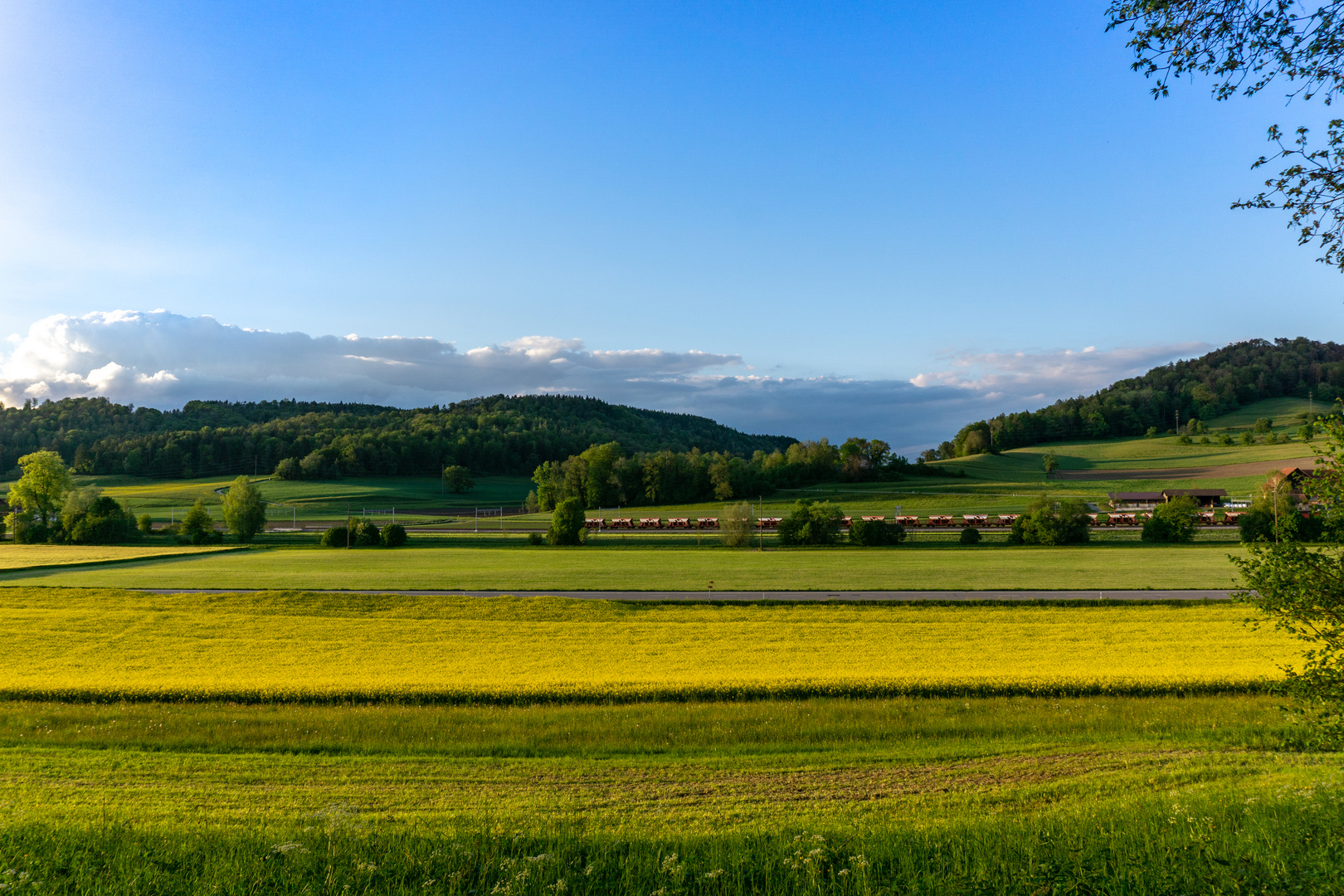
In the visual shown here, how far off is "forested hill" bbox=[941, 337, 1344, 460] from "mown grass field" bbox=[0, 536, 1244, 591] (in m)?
104

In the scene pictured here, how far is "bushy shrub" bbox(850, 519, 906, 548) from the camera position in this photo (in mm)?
59031

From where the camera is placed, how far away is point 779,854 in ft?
17.8

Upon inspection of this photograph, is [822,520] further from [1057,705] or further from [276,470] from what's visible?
[276,470]

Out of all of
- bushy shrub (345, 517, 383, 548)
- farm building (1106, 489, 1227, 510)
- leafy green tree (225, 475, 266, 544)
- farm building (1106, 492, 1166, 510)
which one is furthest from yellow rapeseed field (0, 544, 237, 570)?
farm building (1106, 489, 1227, 510)

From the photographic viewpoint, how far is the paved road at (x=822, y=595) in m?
29.8

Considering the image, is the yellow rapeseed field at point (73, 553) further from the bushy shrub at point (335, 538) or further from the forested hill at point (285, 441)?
the forested hill at point (285, 441)

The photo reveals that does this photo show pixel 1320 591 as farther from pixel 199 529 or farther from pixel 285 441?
pixel 285 441

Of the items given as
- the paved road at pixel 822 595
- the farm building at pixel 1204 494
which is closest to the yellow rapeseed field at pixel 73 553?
the paved road at pixel 822 595

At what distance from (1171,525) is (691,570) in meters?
39.6

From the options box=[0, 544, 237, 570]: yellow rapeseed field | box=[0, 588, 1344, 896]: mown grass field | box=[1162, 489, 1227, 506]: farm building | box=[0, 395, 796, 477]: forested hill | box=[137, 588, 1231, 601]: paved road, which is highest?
box=[0, 395, 796, 477]: forested hill

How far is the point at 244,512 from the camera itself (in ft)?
228

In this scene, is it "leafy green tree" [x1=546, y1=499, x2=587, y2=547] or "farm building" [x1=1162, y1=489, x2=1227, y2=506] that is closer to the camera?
"leafy green tree" [x1=546, y1=499, x2=587, y2=547]

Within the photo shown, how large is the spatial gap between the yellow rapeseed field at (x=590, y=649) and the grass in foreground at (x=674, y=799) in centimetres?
110

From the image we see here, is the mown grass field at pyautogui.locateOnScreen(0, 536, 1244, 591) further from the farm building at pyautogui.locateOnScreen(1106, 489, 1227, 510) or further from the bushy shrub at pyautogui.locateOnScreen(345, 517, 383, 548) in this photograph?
the farm building at pyautogui.locateOnScreen(1106, 489, 1227, 510)
